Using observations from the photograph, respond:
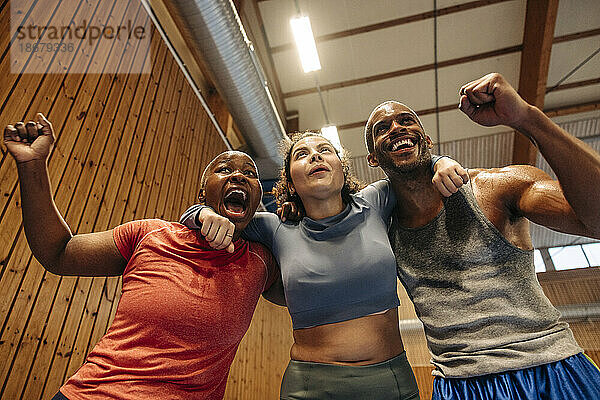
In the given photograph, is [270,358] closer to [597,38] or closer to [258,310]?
[258,310]

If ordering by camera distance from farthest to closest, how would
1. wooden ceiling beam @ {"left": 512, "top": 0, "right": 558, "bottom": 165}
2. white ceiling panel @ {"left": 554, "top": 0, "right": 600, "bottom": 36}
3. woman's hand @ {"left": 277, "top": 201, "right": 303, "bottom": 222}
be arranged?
white ceiling panel @ {"left": 554, "top": 0, "right": 600, "bottom": 36} → wooden ceiling beam @ {"left": 512, "top": 0, "right": 558, "bottom": 165} → woman's hand @ {"left": 277, "top": 201, "right": 303, "bottom": 222}

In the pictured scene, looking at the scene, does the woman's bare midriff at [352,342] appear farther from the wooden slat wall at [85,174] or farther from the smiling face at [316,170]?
the wooden slat wall at [85,174]

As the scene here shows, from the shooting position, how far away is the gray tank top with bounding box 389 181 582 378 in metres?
1.23

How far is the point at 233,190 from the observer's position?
1.70 m

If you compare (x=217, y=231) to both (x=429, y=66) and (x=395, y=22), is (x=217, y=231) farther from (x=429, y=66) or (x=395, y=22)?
(x=429, y=66)

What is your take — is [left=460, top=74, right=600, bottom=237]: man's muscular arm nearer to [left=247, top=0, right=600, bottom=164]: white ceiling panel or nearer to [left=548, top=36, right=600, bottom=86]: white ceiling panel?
[left=247, top=0, right=600, bottom=164]: white ceiling panel

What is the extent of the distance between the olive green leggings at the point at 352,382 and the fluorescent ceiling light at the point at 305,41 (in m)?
3.75

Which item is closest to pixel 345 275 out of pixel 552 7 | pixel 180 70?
pixel 180 70

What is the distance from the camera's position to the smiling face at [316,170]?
1.66 m

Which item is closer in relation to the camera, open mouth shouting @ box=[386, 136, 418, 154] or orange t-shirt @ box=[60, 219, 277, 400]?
orange t-shirt @ box=[60, 219, 277, 400]

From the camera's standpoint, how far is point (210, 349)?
1394 millimetres

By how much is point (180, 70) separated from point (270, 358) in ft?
11.8

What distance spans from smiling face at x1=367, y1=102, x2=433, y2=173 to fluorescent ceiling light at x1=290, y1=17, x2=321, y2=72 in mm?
2939

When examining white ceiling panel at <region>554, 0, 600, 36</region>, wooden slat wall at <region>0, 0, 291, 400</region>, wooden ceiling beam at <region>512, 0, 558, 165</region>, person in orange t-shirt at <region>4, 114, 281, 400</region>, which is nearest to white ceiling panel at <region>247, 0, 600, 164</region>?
white ceiling panel at <region>554, 0, 600, 36</region>
